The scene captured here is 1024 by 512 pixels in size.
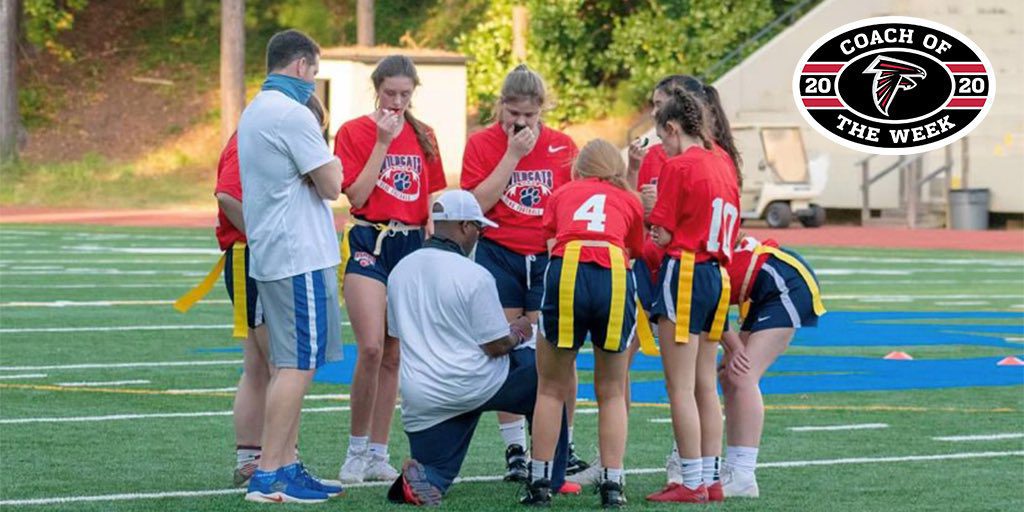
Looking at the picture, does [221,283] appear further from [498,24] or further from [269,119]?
[498,24]

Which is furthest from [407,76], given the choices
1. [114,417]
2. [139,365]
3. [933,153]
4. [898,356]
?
[933,153]

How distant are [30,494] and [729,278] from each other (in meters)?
3.06

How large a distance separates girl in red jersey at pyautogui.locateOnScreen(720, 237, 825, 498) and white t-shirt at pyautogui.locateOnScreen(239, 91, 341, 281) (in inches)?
72.7

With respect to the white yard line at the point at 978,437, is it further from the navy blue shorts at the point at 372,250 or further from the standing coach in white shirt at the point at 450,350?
the navy blue shorts at the point at 372,250

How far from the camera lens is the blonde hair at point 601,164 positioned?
768 cm

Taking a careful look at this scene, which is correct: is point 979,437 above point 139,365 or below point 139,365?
above

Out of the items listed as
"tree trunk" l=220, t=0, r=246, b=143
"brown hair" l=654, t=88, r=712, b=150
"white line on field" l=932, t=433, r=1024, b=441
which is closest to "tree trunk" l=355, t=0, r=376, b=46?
"tree trunk" l=220, t=0, r=246, b=143

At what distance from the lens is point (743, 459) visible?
26.7 feet

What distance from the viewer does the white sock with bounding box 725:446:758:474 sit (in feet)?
26.7

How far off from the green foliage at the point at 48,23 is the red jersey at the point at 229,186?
40.1 m

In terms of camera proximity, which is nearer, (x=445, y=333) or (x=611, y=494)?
(x=611, y=494)

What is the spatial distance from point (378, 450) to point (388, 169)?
4.12 ft

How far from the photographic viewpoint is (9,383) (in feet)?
38.6

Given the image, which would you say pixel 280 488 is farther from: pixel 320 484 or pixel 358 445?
pixel 358 445
